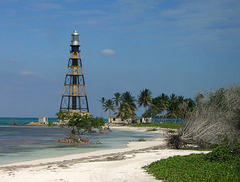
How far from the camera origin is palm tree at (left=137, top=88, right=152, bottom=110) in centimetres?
11619

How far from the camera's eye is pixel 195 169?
1748 centimetres

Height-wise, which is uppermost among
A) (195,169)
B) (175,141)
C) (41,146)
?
(175,141)

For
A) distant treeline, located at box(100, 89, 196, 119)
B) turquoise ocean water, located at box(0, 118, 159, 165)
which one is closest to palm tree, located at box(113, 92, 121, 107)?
distant treeline, located at box(100, 89, 196, 119)

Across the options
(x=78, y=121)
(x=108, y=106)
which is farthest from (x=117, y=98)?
(x=78, y=121)

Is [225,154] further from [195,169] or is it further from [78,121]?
[78,121]

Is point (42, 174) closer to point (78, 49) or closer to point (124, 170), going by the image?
point (124, 170)

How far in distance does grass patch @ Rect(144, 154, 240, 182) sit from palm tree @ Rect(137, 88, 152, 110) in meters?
95.5

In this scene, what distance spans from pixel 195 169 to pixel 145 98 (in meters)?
98.7

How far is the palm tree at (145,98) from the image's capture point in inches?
4574

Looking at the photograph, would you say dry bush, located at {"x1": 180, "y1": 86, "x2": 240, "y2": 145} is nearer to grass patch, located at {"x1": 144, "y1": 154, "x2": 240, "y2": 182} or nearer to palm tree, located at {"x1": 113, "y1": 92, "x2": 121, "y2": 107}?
grass patch, located at {"x1": 144, "y1": 154, "x2": 240, "y2": 182}

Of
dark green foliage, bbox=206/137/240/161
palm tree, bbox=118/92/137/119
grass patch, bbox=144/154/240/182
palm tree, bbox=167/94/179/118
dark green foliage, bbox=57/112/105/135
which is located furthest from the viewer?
palm tree, bbox=118/92/137/119

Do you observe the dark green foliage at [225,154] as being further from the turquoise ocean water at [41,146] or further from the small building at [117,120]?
the small building at [117,120]

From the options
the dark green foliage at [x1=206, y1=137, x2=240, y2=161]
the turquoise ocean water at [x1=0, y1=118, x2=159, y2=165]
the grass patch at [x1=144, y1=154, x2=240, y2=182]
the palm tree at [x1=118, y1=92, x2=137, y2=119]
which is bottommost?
the turquoise ocean water at [x1=0, y1=118, x2=159, y2=165]

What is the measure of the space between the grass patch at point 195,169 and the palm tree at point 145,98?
9547 cm
